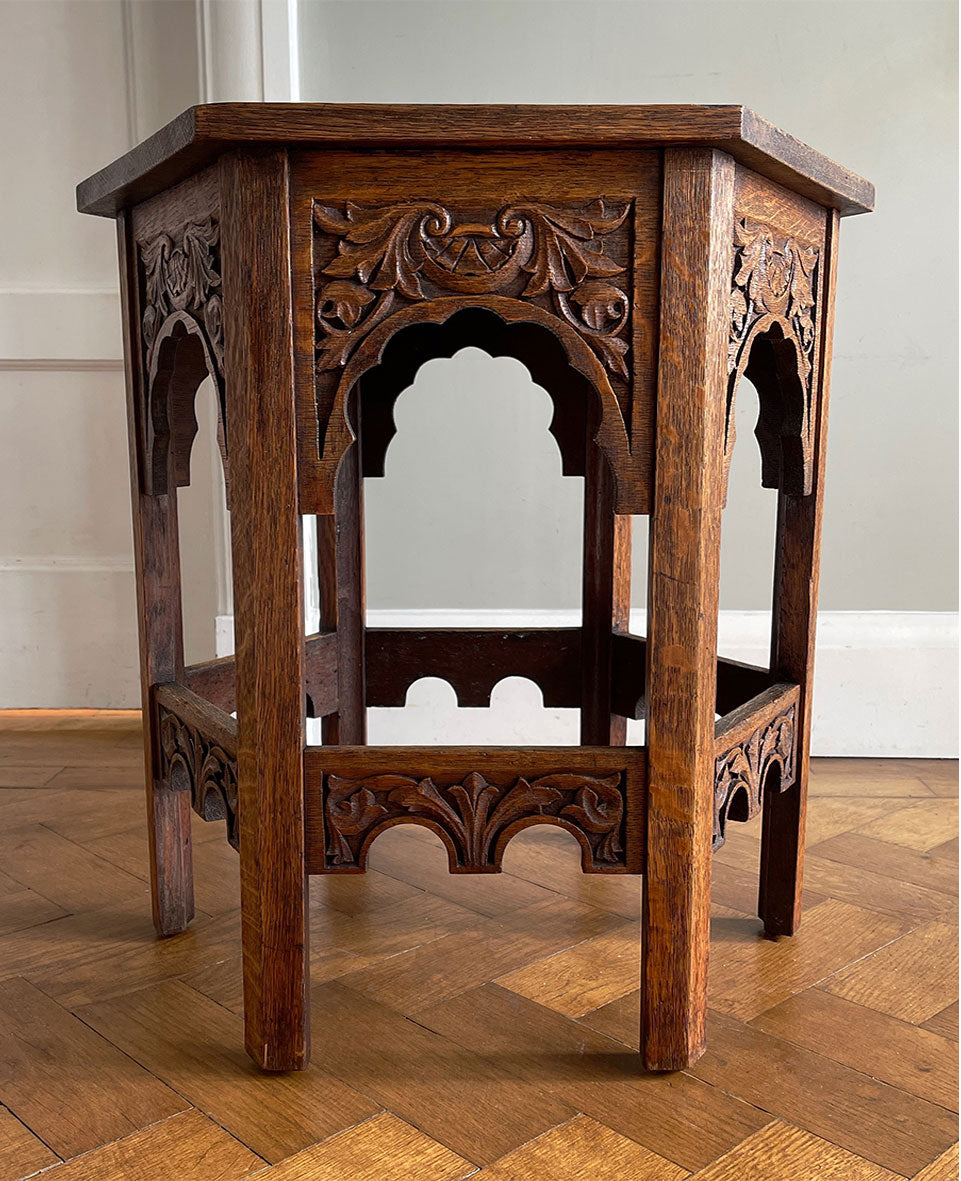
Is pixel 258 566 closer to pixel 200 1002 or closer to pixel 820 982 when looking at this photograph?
pixel 200 1002

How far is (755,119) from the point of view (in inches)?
40.1

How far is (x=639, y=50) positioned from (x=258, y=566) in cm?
147

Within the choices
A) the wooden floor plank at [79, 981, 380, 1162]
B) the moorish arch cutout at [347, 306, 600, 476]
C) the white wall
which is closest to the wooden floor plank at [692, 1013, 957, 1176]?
the wooden floor plank at [79, 981, 380, 1162]

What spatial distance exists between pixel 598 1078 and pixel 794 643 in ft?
1.91

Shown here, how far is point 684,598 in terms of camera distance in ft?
3.54

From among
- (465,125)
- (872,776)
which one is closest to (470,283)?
(465,125)

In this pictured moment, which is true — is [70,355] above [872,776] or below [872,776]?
above

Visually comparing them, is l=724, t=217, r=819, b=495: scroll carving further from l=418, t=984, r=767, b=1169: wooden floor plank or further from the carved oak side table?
l=418, t=984, r=767, b=1169: wooden floor plank

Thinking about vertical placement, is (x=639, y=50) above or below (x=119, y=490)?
above

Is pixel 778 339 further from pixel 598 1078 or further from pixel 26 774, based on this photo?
pixel 26 774

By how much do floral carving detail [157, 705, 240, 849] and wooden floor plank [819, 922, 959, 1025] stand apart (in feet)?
2.37

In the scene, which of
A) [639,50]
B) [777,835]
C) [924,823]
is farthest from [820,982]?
[639,50]

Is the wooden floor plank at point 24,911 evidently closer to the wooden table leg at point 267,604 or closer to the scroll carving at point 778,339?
the wooden table leg at point 267,604

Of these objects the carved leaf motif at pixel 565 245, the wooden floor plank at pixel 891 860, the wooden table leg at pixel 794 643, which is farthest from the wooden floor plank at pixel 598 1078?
the carved leaf motif at pixel 565 245
